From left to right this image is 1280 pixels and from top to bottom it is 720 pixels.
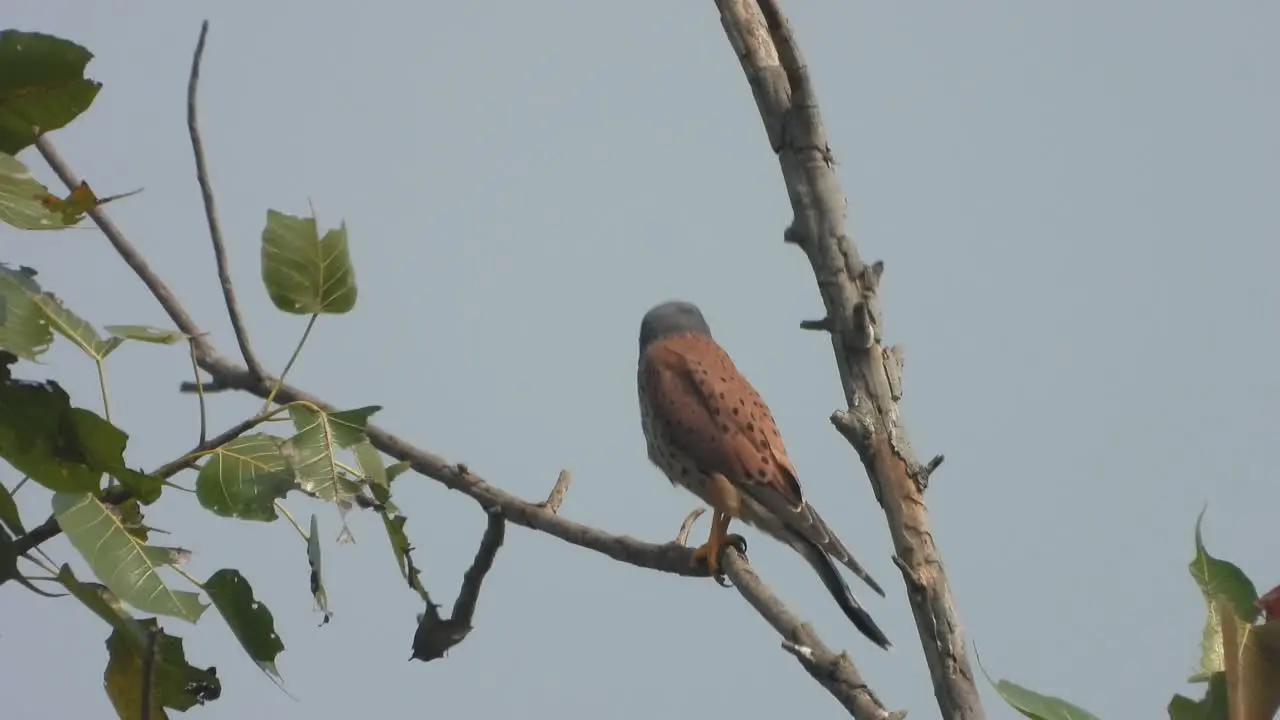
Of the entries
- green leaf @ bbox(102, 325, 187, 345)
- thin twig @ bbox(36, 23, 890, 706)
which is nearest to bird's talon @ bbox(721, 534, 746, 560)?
thin twig @ bbox(36, 23, 890, 706)

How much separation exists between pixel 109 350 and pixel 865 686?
1125 millimetres

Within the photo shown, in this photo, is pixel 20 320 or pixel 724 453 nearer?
pixel 20 320

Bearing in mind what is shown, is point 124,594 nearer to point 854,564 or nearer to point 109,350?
point 109,350

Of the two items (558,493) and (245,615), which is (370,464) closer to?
(245,615)

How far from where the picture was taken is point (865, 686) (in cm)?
212

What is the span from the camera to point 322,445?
182 cm

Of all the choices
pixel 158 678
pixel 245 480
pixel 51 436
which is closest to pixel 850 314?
pixel 245 480

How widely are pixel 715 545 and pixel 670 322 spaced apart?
1330 millimetres

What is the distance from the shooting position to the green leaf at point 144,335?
1741mm

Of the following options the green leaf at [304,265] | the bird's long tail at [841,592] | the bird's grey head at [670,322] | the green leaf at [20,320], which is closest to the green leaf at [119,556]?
the green leaf at [20,320]

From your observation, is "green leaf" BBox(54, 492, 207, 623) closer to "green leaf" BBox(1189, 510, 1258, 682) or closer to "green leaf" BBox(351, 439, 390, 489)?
"green leaf" BBox(351, 439, 390, 489)

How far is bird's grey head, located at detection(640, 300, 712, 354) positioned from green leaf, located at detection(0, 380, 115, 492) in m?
3.28

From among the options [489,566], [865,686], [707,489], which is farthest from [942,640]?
[707,489]

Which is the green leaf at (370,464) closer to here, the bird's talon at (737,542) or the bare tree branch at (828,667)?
the bare tree branch at (828,667)
